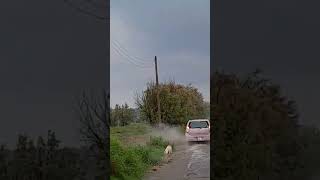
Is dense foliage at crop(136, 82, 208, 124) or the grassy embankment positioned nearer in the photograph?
the grassy embankment

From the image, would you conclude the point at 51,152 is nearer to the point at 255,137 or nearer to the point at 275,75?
the point at 255,137

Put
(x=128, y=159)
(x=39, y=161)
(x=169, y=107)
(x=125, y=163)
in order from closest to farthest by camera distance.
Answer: (x=39, y=161) < (x=125, y=163) < (x=128, y=159) < (x=169, y=107)

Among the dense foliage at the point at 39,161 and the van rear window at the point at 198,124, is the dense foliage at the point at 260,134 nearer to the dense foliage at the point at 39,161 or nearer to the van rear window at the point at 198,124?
the dense foliage at the point at 39,161

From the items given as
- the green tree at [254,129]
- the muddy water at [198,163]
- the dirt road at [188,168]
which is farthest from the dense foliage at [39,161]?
the muddy water at [198,163]

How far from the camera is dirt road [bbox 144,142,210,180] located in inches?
333

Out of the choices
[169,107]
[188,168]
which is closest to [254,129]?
[188,168]

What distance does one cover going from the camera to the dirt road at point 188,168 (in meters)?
8.46

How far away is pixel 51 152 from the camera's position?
5.13 meters

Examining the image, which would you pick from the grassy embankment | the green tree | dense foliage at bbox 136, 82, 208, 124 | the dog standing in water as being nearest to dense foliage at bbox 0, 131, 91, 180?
the green tree

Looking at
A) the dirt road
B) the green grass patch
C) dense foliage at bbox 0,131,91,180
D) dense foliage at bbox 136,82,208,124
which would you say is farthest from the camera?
dense foliage at bbox 136,82,208,124

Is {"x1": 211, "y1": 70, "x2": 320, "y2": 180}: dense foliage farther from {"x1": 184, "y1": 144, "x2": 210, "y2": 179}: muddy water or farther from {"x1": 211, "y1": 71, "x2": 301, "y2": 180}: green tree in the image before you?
{"x1": 184, "y1": 144, "x2": 210, "y2": 179}: muddy water

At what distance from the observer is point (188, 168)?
9391 millimetres

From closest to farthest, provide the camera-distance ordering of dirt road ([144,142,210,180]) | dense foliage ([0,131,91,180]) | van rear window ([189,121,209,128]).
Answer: dense foliage ([0,131,91,180])
dirt road ([144,142,210,180])
van rear window ([189,121,209,128])

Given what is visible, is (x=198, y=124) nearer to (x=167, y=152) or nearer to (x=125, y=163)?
(x=167, y=152)
